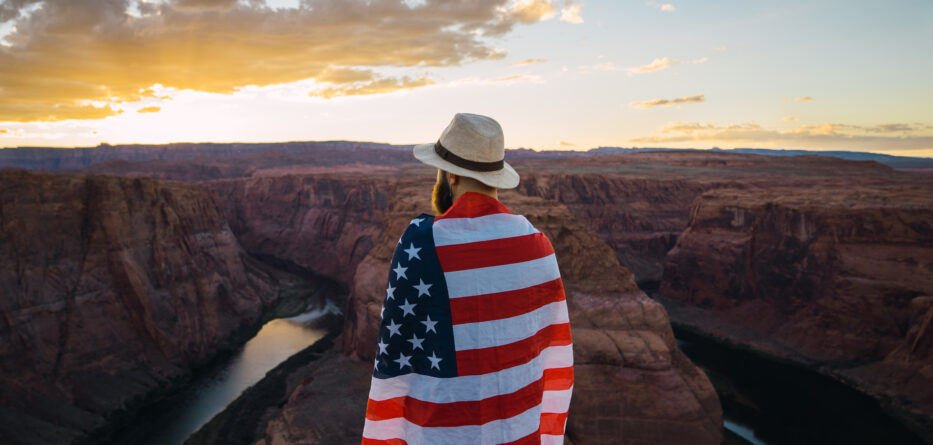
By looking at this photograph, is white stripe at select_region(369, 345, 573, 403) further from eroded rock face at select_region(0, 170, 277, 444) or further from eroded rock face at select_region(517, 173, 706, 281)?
eroded rock face at select_region(517, 173, 706, 281)

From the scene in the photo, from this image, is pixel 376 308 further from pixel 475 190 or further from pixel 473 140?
pixel 473 140

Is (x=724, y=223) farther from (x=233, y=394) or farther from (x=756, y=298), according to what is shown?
(x=233, y=394)

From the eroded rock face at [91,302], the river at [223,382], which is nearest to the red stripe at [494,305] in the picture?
the river at [223,382]

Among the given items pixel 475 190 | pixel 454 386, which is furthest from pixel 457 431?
pixel 475 190

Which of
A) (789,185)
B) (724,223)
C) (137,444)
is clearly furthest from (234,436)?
(789,185)

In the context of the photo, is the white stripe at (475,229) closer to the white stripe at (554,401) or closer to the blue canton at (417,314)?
the blue canton at (417,314)
